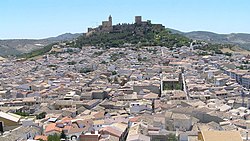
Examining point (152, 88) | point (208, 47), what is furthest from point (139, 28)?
point (152, 88)

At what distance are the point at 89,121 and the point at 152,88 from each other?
38.2ft

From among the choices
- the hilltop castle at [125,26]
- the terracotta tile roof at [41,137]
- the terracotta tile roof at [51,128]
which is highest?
the hilltop castle at [125,26]

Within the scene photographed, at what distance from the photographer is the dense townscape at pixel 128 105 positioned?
675 inches

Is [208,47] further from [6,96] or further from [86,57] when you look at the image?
[6,96]

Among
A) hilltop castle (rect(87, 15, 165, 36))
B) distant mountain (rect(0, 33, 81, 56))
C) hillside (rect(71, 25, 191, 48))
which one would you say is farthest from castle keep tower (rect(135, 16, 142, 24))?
distant mountain (rect(0, 33, 81, 56))

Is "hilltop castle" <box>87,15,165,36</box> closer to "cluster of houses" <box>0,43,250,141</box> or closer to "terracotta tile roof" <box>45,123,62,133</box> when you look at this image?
"cluster of houses" <box>0,43,250,141</box>

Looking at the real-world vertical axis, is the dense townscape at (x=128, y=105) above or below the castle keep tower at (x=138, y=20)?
below

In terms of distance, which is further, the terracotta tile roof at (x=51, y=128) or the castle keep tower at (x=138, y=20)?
the castle keep tower at (x=138, y=20)

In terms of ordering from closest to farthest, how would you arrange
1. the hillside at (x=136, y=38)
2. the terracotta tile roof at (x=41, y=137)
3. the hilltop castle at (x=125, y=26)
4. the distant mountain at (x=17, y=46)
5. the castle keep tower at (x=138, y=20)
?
1. the terracotta tile roof at (x=41, y=137)
2. the hillside at (x=136, y=38)
3. the hilltop castle at (x=125, y=26)
4. the castle keep tower at (x=138, y=20)
5. the distant mountain at (x=17, y=46)

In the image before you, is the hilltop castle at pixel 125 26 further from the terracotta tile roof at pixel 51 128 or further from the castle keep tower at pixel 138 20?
the terracotta tile roof at pixel 51 128

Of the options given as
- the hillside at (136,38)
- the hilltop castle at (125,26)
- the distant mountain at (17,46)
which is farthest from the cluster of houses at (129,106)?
the distant mountain at (17,46)

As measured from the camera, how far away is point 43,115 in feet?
72.8

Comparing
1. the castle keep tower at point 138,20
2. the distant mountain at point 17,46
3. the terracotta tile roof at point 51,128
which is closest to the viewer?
the terracotta tile roof at point 51,128

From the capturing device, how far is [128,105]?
950 inches
